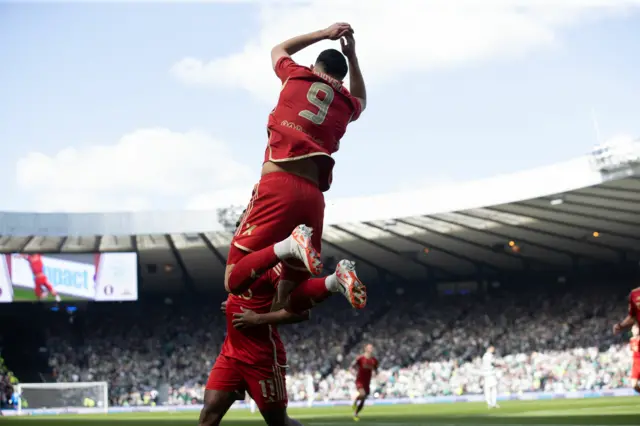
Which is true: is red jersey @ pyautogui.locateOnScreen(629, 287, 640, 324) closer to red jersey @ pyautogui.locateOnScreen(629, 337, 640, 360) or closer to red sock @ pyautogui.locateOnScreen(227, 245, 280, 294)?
red jersey @ pyautogui.locateOnScreen(629, 337, 640, 360)

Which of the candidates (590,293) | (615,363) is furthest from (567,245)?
(615,363)

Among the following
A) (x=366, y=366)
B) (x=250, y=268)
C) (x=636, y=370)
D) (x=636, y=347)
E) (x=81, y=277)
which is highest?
(x=81, y=277)

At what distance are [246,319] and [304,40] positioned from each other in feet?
6.29

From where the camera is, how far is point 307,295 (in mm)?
5348

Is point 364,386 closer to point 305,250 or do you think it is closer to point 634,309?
point 634,309

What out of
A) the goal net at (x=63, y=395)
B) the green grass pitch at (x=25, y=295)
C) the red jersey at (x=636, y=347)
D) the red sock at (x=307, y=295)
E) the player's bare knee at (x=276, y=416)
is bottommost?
the goal net at (x=63, y=395)

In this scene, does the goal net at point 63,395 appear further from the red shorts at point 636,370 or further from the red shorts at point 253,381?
the red shorts at point 253,381

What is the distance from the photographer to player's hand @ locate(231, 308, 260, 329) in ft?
18.7

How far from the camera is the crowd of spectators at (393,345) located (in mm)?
34000

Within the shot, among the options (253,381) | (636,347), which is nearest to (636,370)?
(636,347)

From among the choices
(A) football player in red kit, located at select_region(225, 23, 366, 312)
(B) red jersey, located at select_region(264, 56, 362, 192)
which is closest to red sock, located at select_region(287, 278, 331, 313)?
(A) football player in red kit, located at select_region(225, 23, 366, 312)

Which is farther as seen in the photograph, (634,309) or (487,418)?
(487,418)

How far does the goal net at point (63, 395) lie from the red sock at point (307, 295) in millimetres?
29732

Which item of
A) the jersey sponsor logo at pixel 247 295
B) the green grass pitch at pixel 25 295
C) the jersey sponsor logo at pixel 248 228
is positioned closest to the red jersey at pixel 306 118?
the jersey sponsor logo at pixel 248 228
